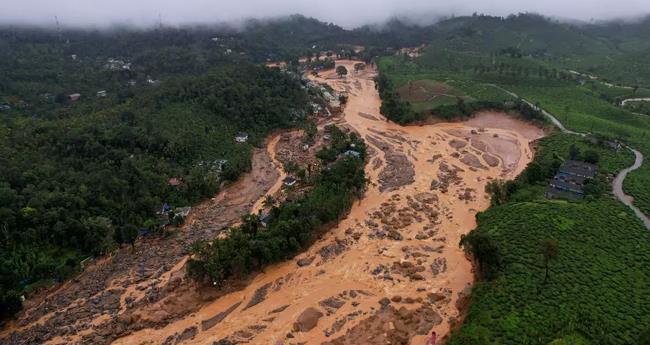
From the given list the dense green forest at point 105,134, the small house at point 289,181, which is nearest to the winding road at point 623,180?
the small house at point 289,181

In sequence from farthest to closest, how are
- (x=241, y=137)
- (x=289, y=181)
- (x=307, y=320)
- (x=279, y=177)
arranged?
1. (x=241, y=137)
2. (x=279, y=177)
3. (x=289, y=181)
4. (x=307, y=320)

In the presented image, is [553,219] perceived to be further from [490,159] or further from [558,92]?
[558,92]

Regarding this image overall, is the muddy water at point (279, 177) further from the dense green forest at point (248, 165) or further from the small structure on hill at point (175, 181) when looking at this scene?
the small structure on hill at point (175, 181)

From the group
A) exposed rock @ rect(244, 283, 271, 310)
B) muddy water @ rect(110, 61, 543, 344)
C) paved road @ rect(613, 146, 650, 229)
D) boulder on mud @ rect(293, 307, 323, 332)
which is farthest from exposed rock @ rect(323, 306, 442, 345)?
paved road @ rect(613, 146, 650, 229)

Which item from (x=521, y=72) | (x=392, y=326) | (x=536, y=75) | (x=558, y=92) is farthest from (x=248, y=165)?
(x=536, y=75)

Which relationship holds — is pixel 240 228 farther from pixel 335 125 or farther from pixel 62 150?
pixel 335 125
